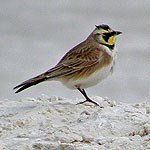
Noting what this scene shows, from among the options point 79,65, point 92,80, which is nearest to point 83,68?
point 79,65

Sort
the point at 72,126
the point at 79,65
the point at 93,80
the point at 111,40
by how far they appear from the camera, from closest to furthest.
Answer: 1. the point at 72,126
2. the point at 93,80
3. the point at 79,65
4. the point at 111,40

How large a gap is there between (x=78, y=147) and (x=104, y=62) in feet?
7.45

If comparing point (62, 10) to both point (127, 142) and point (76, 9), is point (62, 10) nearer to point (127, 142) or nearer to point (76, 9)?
point (76, 9)

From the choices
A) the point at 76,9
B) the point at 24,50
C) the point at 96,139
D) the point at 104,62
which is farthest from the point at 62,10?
the point at 96,139

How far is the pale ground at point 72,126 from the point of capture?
6.50 m

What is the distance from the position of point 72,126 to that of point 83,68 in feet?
5.11

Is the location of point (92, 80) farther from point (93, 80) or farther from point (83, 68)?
point (83, 68)

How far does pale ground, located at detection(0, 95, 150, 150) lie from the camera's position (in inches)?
256

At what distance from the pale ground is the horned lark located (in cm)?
21

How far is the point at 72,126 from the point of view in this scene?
7016 mm

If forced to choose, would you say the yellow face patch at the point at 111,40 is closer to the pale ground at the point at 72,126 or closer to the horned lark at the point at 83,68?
the horned lark at the point at 83,68

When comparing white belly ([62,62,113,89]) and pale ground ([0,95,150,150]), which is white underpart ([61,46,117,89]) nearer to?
white belly ([62,62,113,89])

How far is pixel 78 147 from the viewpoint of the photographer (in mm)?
6367

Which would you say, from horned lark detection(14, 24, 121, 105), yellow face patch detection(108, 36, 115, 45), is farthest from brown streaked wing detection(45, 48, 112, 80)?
yellow face patch detection(108, 36, 115, 45)
